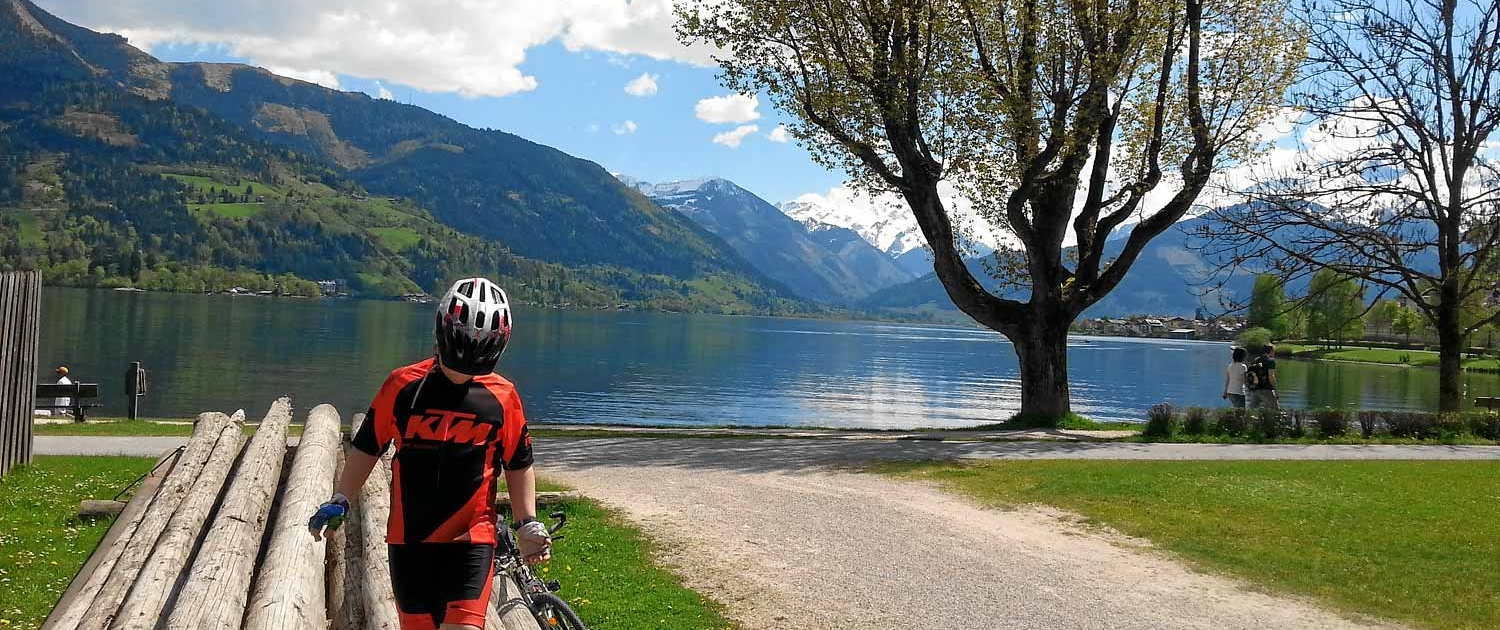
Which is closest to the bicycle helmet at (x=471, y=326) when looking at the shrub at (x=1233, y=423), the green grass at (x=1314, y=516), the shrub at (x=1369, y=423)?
the green grass at (x=1314, y=516)

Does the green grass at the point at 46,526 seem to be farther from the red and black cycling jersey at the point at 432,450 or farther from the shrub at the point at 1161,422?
the shrub at the point at 1161,422

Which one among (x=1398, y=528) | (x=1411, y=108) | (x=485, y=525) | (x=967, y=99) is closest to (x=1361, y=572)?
(x=1398, y=528)

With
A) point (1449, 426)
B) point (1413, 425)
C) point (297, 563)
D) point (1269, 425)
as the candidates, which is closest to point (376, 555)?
point (297, 563)

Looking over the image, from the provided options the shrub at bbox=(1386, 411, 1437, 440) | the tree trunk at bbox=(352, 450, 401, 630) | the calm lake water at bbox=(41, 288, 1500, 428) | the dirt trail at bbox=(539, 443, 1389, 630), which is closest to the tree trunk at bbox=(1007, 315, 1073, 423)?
the shrub at bbox=(1386, 411, 1437, 440)

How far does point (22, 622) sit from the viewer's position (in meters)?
8.25

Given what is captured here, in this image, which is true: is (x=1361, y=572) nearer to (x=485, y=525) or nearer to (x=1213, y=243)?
(x=485, y=525)

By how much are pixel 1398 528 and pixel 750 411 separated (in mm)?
44145

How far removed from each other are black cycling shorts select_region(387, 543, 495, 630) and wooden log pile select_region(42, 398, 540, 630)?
824mm

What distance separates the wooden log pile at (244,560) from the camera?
6648mm

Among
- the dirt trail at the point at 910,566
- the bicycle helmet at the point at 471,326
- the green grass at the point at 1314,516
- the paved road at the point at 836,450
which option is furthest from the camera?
the paved road at the point at 836,450

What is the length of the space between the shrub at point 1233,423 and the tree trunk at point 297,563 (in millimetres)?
22607

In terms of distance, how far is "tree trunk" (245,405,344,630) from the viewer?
6.48 metres

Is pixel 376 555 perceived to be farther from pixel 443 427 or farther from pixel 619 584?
pixel 443 427

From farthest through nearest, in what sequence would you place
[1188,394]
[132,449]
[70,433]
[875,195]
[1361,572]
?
[1188,394] → [875,195] → [70,433] → [132,449] → [1361,572]
